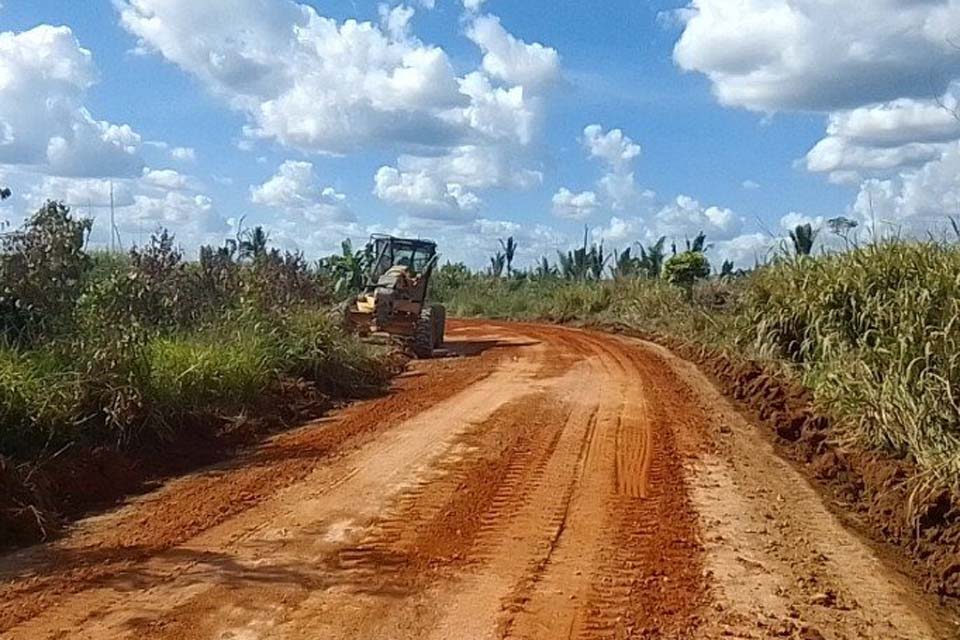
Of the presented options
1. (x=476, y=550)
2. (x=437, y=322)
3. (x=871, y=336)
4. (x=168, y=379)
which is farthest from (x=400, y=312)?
(x=476, y=550)

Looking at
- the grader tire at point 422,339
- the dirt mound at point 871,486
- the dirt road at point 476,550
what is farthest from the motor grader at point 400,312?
the dirt road at point 476,550

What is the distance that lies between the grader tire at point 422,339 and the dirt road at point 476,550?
969 cm

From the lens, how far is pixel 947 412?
8.62 metres

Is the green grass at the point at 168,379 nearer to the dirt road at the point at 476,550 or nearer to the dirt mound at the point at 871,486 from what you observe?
the dirt road at the point at 476,550

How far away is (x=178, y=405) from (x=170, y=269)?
152 inches

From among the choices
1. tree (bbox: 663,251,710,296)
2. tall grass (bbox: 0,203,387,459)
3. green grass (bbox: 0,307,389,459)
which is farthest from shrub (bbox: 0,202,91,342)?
tree (bbox: 663,251,710,296)

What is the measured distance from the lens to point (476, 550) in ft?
22.2

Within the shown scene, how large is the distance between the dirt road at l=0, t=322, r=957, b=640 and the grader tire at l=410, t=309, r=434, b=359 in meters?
9.69

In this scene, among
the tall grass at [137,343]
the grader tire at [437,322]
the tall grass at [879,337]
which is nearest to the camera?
the tall grass at [879,337]

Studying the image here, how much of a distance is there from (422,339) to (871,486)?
13.4 meters

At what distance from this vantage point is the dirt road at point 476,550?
217 inches

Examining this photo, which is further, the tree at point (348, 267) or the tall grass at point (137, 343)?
the tree at point (348, 267)

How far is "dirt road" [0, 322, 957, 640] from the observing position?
217 inches

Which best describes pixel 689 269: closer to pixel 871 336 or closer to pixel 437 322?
pixel 437 322
